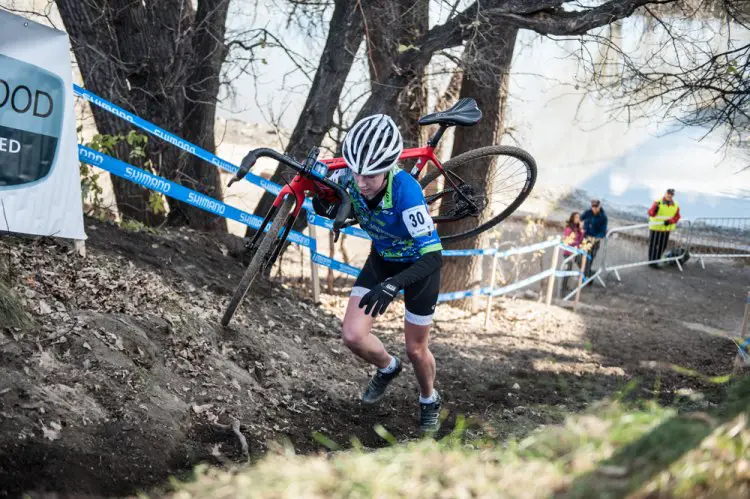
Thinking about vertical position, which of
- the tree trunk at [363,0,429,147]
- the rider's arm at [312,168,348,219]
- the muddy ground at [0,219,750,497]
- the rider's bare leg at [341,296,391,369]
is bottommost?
the muddy ground at [0,219,750,497]

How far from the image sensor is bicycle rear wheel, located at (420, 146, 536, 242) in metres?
6.58

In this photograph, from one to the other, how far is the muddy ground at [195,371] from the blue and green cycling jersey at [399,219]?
134cm

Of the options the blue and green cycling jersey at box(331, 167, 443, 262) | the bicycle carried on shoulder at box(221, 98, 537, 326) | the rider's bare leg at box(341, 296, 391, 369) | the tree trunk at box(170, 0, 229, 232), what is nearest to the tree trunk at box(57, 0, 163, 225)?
the tree trunk at box(170, 0, 229, 232)

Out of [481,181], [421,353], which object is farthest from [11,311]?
[481,181]

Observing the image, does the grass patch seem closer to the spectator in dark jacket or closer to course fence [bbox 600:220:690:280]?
the spectator in dark jacket

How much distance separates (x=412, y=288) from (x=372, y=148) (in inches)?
40.6

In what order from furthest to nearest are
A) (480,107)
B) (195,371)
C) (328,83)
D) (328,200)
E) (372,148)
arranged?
(480,107) < (328,83) < (328,200) < (195,371) < (372,148)

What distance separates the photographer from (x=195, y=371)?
5191 millimetres

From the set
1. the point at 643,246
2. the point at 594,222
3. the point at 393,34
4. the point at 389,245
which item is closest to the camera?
the point at 389,245

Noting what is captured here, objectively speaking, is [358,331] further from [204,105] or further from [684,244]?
[684,244]

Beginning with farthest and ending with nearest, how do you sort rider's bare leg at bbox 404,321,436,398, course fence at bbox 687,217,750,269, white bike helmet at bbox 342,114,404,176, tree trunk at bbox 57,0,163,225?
course fence at bbox 687,217,750,269 → tree trunk at bbox 57,0,163,225 → rider's bare leg at bbox 404,321,436,398 → white bike helmet at bbox 342,114,404,176

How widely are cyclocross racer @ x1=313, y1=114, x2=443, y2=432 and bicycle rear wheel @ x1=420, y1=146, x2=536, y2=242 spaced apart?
4.83 feet

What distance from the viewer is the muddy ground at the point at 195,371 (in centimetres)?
383

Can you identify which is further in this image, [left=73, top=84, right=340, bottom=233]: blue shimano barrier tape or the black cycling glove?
[left=73, top=84, right=340, bottom=233]: blue shimano barrier tape
